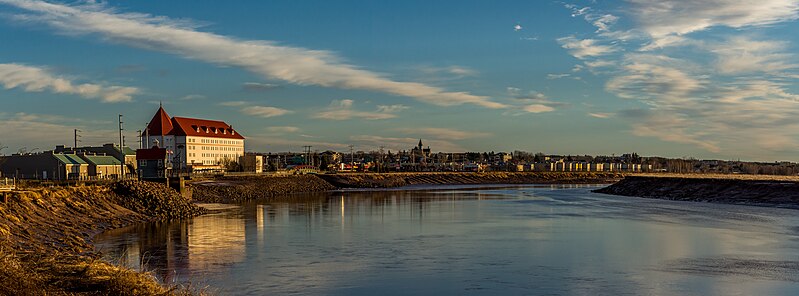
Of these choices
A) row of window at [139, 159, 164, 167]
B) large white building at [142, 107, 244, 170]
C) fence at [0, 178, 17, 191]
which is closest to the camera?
fence at [0, 178, 17, 191]

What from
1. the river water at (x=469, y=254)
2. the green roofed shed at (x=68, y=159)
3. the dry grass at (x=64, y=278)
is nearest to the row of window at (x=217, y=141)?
the green roofed shed at (x=68, y=159)

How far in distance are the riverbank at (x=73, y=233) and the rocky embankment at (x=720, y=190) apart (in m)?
47.5

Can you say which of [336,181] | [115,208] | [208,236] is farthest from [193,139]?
[208,236]

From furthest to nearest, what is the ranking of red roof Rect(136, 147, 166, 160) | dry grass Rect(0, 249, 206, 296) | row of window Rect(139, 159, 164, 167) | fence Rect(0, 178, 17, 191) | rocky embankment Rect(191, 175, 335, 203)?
rocky embankment Rect(191, 175, 335, 203)
red roof Rect(136, 147, 166, 160)
row of window Rect(139, 159, 164, 167)
fence Rect(0, 178, 17, 191)
dry grass Rect(0, 249, 206, 296)

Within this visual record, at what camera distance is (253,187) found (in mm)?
80000

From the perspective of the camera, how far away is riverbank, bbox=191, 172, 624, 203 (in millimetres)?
72188

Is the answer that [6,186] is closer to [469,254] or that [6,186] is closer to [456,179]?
[469,254]


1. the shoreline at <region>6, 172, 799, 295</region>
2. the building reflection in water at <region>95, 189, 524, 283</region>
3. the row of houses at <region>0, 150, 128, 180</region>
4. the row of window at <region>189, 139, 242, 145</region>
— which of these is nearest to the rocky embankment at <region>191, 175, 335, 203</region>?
the shoreline at <region>6, 172, 799, 295</region>

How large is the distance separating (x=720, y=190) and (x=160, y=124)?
9260 centimetres

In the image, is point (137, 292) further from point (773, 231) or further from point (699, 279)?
point (773, 231)

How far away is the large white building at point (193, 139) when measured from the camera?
122438 mm

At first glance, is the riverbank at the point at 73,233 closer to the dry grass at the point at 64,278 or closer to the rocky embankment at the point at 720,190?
the dry grass at the point at 64,278

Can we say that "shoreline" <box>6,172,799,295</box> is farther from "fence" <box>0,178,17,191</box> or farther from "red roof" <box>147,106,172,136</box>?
"red roof" <box>147,106,172,136</box>

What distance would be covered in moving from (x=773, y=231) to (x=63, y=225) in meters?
34.7
